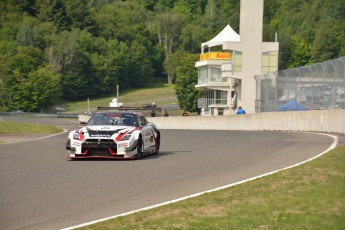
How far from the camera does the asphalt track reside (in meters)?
11.2

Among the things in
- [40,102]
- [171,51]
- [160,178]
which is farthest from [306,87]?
[171,51]

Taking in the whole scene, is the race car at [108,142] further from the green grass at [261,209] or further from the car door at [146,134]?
the green grass at [261,209]

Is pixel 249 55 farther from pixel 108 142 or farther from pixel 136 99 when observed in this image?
pixel 136 99

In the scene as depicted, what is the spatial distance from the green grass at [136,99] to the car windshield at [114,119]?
107 m

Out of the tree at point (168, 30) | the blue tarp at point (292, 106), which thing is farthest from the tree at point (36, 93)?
the blue tarp at point (292, 106)

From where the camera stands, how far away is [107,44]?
164m

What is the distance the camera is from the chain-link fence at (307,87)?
31812mm

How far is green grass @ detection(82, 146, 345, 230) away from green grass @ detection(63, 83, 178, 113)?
115318 millimetres

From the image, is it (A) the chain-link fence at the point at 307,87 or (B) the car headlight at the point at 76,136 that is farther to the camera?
(A) the chain-link fence at the point at 307,87

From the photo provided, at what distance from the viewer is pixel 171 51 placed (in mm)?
188000

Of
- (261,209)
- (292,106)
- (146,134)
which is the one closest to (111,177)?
(261,209)

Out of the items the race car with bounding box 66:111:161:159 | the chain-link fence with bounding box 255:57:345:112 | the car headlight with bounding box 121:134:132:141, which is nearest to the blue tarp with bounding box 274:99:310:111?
the chain-link fence with bounding box 255:57:345:112

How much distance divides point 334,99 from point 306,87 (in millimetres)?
3826

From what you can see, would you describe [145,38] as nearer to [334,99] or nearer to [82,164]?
[334,99]
